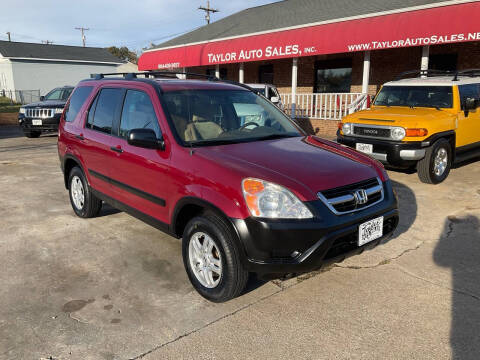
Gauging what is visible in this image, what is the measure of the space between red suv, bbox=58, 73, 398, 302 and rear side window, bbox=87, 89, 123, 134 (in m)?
0.02

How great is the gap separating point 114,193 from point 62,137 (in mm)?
1608

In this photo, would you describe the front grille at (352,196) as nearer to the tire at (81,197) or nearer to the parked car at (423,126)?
the tire at (81,197)

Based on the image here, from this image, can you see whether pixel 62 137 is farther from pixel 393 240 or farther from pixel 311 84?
pixel 311 84

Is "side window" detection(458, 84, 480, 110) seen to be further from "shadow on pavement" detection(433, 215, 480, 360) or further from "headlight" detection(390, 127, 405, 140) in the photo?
"shadow on pavement" detection(433, 215, 480, 360)

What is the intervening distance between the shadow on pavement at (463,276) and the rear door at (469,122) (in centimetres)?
274

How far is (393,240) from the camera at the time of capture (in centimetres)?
438

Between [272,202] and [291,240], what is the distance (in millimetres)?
287

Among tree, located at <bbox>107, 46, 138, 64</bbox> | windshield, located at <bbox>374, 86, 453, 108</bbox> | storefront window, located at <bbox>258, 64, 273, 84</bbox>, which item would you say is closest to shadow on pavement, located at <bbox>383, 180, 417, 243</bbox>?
windshield, located at <bbox>374, 86, 453, 108</bbox>

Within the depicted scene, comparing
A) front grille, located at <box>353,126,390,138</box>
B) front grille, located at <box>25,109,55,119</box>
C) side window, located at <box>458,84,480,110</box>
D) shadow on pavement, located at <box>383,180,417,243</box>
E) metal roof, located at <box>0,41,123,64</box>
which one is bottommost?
shadow on pavement, located at <box>383,180,417,243</box>

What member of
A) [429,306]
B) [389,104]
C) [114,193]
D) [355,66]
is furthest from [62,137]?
[355,66]

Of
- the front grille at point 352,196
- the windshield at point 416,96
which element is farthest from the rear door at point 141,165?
the windshield at point 416,96

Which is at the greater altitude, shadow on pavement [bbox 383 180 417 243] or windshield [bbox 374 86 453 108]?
windshield [bbox 374 86 453 108]

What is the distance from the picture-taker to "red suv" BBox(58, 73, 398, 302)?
2670 millimetres

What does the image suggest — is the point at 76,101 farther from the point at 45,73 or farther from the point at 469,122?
the point at 45,73
